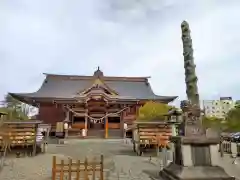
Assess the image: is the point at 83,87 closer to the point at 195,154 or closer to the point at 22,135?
the point at 22,135

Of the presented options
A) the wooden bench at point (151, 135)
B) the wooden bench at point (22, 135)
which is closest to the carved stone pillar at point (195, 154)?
the wooden bench at point (151, 135)

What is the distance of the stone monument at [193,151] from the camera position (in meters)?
7.59

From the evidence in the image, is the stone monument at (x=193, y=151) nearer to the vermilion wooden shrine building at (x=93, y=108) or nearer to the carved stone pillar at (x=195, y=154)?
the carved stone pillar at (x=195, y=154)

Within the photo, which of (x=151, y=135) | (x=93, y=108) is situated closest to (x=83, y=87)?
(x=93, y=108)

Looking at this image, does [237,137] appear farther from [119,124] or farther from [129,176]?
[129,176]

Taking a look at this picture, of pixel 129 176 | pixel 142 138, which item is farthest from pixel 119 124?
pixel 129 176

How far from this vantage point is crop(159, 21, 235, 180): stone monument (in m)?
7.59

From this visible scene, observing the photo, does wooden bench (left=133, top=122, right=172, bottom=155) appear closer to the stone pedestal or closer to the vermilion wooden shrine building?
the stone pedestal

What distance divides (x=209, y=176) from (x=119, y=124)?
24.6 meters

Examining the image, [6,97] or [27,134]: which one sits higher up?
[6,97]

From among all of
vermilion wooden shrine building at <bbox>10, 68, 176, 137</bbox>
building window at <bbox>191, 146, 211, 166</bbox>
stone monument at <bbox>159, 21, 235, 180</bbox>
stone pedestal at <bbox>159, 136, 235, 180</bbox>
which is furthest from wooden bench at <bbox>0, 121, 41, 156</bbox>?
vermilion wooden shrine building at <bbox>10, 68, 176, 137</bbox>

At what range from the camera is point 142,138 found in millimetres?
15617

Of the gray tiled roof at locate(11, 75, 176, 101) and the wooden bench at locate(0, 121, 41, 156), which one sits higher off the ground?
the gray tiled roof at locate(11, 75, 176, 101)

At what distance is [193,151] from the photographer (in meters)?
7.91
